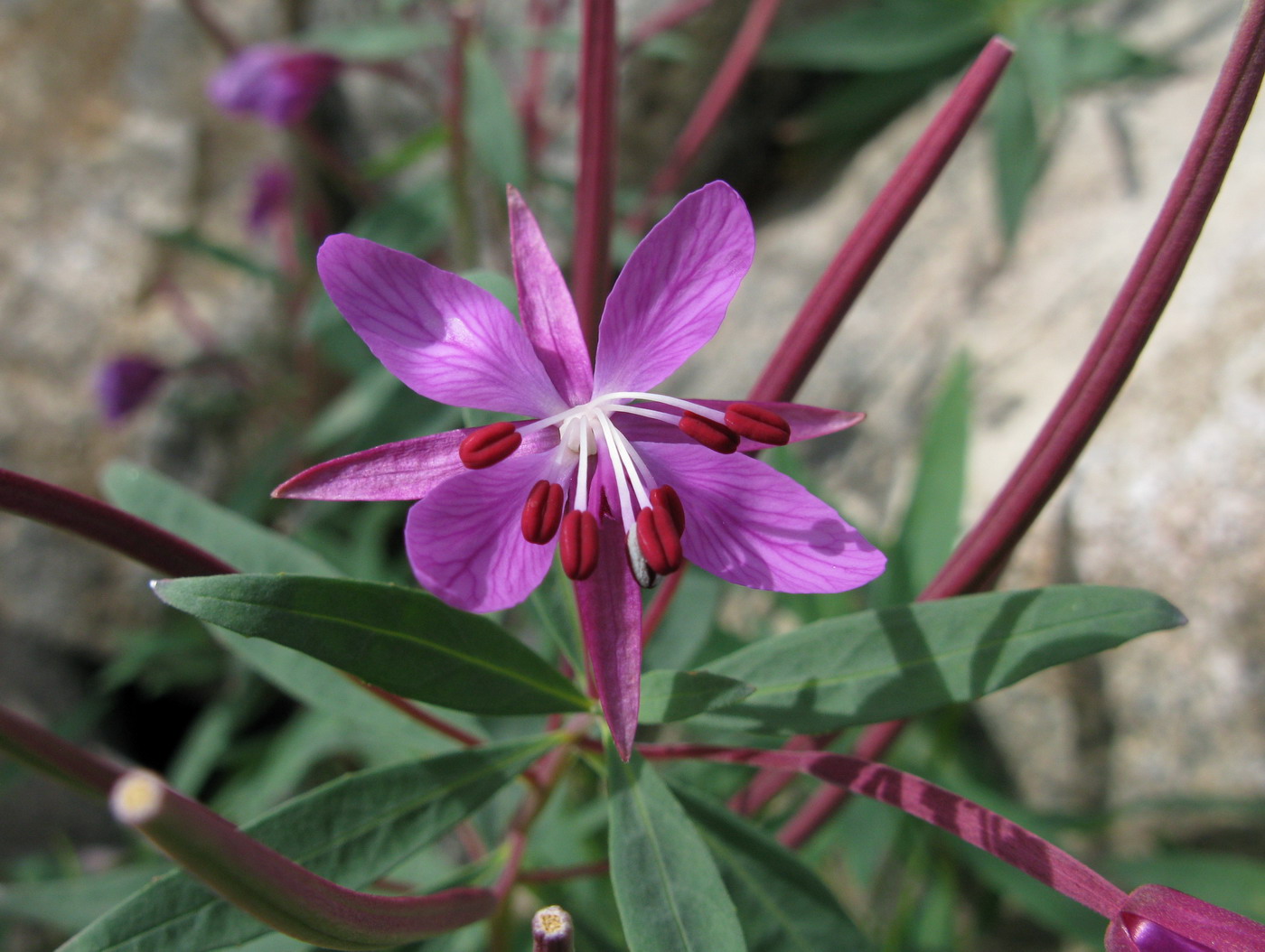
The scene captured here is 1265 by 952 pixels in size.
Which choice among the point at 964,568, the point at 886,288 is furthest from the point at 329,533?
the point at 964,568

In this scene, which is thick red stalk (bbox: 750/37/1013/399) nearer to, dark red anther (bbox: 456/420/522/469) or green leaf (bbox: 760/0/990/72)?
dark red anther (bbox: 456/420/522/469)

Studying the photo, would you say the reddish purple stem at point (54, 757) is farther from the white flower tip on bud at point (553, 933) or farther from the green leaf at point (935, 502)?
the green leaf at point (935, 502)

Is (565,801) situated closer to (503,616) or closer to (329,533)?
(503,616)

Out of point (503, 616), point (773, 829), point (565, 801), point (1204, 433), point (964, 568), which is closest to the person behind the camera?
point (964, 568)

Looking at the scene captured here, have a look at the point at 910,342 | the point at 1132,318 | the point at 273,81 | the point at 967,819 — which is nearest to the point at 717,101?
the point at 910,342

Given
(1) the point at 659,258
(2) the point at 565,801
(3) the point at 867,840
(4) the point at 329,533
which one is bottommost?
(2) the point at 565,801

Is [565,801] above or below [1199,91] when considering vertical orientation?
below

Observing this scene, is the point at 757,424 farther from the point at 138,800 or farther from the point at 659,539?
the point at 138,800
